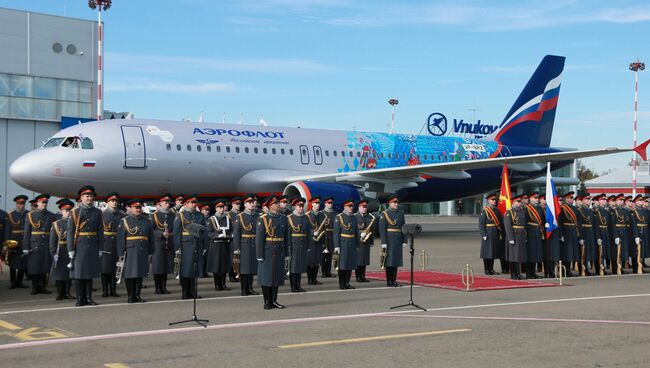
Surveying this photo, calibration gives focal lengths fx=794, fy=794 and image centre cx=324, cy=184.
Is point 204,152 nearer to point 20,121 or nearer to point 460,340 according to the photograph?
point 460,340

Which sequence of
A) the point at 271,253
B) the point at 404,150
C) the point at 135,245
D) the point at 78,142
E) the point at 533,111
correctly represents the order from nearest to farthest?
the point at 271,253, the point at 135,245, the point at 78,142, the point at 404,150, the point at 533,111

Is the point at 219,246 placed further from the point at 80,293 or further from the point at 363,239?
the point at 80,293

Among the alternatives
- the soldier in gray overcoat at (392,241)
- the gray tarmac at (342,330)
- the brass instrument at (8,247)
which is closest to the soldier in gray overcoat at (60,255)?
the gray tarmac at (342,330)

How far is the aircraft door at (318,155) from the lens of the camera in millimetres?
28578

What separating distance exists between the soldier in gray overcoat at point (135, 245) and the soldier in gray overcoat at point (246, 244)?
1454mm

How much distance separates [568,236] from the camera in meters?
17.2

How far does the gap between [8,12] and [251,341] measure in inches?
1457

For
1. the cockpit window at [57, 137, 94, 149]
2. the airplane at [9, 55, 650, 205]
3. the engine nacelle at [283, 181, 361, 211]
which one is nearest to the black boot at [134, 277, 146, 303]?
the airplane at [9, 55, 650, 205]

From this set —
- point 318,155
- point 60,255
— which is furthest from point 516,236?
point 318,155

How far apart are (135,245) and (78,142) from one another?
10983 mm

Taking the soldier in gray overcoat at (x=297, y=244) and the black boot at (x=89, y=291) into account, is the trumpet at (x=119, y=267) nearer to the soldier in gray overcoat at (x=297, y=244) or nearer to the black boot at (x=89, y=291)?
the black boot at (x=89, y=291)

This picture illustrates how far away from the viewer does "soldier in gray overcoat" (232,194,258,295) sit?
524 inches

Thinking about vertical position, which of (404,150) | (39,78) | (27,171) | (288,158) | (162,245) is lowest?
(162,245)

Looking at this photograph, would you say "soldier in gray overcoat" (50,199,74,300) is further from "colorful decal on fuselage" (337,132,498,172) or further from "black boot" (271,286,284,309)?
"colorful decal on fuselage" (337,132,498,172)
